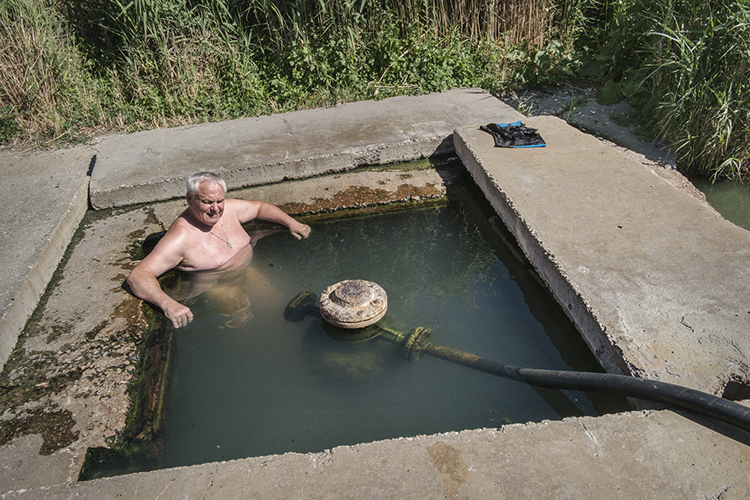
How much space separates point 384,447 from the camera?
7.79ft

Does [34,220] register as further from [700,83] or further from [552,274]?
[700,83]

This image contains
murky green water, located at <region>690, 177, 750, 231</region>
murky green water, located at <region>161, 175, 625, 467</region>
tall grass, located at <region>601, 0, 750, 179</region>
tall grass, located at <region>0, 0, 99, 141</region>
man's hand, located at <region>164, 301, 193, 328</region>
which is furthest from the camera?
tall grass, located at <region>0, 0, 99, 141</region>

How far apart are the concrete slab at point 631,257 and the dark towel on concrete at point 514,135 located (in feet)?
0.39

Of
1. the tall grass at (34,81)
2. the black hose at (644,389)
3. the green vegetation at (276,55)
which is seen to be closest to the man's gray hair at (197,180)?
the black hose at (644,389)

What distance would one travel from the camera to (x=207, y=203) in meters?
3.98

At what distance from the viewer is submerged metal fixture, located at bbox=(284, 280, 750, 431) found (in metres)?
2.31

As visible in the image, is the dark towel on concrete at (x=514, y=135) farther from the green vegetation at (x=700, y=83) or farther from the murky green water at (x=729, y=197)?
the murky green water at (x=729, y=197)

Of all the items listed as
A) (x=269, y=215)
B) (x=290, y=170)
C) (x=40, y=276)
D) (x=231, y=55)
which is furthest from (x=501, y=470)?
(x=231, y=55)

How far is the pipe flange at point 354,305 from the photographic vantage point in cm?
349

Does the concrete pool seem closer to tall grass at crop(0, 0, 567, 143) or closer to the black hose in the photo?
the black hose

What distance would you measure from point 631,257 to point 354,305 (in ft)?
5.59

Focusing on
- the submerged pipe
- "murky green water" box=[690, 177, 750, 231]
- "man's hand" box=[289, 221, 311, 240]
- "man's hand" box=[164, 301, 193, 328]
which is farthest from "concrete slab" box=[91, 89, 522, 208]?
the submerged pipe

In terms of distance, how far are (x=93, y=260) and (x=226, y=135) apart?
208cm

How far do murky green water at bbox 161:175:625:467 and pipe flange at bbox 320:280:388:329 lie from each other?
0.58 ft
